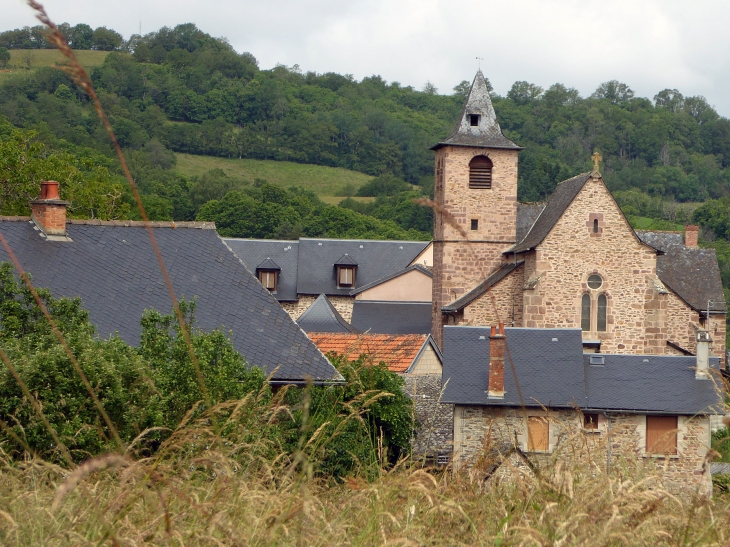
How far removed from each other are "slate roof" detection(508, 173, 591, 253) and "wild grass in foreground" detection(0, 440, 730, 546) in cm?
2249

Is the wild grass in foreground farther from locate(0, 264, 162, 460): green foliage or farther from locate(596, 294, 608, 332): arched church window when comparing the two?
locate(596, 294, 608, 332): arched church window

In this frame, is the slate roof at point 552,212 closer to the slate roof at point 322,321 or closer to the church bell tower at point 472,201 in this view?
the church bell tower at point 472,201

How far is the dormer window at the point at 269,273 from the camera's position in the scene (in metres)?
42.0

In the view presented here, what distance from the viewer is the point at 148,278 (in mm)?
15188

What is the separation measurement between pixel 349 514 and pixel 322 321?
31452 mm

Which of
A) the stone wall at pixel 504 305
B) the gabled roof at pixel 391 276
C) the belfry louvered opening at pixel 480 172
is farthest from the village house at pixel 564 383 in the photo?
the gabled roof at pixel 391 276

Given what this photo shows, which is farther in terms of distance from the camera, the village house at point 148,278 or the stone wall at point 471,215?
the stone wall at point 471,215

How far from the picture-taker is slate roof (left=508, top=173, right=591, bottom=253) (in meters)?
25.5

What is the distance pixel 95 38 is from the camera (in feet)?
450

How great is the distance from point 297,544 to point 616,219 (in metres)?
24.1

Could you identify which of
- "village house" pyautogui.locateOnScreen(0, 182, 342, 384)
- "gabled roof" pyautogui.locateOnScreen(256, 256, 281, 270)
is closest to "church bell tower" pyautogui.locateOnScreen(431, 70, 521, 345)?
"village house" pyautogui.locateOnScreen(0, 182, 342, 384)

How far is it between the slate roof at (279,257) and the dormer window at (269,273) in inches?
8.3

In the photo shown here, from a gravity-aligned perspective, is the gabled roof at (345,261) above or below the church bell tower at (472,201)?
below

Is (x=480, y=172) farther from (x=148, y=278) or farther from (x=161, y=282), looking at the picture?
(x=148, y=278)
